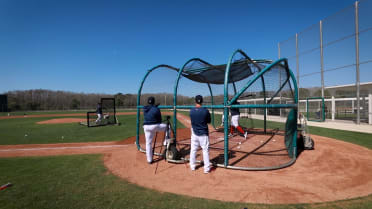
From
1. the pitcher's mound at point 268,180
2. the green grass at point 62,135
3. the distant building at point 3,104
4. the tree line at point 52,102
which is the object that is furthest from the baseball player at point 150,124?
the distant building at point 3,104

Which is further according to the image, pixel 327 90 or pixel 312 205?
pixel 327 90

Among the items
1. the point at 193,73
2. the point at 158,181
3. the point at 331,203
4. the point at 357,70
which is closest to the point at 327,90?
the point at 357,70

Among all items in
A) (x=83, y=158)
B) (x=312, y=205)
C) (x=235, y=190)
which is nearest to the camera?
(x=312, y=205)

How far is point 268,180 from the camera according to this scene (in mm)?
3906

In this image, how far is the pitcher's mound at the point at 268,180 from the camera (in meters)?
3.26

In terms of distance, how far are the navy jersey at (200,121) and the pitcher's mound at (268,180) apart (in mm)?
1048

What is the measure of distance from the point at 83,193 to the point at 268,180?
3889 mm

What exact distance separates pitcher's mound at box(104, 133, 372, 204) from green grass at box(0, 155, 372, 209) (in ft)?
0.69

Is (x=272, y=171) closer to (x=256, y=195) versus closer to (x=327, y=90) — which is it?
(x=256, y=195)

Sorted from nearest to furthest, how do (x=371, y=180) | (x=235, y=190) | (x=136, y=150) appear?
(x=235, y=190), (x=371, y=180), (x=136, y=150)

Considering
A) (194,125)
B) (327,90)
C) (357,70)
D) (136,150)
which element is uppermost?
(357,70)

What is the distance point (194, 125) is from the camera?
4.45 m

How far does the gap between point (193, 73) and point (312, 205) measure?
225 inches

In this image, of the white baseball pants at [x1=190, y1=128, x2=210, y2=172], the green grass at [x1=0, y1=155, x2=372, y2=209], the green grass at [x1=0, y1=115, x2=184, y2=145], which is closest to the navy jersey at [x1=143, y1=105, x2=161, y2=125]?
the white baseball pants at [x1=190, y1=128, x2=210, y2=172]
